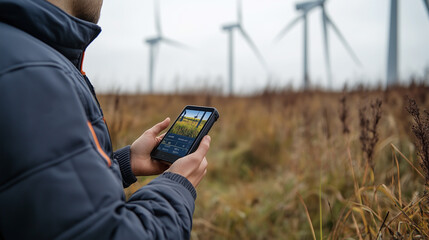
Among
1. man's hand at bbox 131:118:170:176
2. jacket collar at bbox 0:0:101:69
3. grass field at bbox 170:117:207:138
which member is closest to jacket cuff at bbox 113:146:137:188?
man's hand at bbox 131:118:170:176

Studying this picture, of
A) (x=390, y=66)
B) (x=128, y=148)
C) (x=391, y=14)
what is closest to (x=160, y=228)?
(x=128, y=148)

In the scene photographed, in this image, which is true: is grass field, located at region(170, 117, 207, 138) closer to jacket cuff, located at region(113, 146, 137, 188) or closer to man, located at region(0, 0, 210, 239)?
jacket cuff, located at region(113, 146, 137, 188)

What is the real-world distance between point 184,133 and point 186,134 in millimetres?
18

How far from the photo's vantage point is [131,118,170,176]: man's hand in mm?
1217

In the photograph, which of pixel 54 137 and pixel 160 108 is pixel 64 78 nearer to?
pixel 54 137

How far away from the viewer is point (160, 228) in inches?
28.5

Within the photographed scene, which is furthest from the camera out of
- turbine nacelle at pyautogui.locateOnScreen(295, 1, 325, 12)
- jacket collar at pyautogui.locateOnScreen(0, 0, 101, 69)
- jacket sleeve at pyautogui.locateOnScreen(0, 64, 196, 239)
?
turbine nacelle at pyautogui.locateOnScreen(295, 1, 325, 12)

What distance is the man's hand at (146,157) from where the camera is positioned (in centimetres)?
122

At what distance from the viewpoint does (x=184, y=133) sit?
1.16 m

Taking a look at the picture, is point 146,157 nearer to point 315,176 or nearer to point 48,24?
point 48,24

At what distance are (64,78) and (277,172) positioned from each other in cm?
342

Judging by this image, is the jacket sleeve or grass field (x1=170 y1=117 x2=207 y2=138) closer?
the jacket sleeve

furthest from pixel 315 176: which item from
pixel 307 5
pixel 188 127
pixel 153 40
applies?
pixel 153 40

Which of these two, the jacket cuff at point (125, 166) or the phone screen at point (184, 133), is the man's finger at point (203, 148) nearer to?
the phone screen at point (184, 133)
